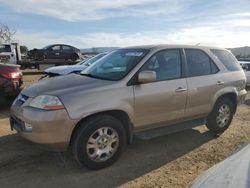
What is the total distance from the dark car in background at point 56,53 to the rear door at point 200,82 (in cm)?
1846

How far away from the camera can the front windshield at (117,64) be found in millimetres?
5102

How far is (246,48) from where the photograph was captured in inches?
1626

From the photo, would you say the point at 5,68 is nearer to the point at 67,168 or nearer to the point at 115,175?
the point at 67,168

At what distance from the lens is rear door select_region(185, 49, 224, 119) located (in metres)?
5.75

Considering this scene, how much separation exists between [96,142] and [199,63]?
8.55 feet

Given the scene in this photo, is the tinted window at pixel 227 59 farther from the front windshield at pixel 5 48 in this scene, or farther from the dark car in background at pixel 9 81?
the front windshield at pixel 5 48

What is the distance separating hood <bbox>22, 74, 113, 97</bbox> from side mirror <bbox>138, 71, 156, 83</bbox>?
470mm

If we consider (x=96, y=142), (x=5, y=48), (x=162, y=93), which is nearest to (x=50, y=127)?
(x=96, y=142)

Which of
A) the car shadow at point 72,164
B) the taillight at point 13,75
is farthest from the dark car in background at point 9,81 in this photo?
the car shadow at point 72,164

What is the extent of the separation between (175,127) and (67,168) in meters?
1.99

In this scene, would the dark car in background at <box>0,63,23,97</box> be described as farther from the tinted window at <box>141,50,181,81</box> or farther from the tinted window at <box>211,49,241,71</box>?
the tinted window at <box>211,49,241,71</box>

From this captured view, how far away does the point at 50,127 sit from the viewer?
4.32m

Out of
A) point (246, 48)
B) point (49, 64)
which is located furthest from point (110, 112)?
point (246, 48)

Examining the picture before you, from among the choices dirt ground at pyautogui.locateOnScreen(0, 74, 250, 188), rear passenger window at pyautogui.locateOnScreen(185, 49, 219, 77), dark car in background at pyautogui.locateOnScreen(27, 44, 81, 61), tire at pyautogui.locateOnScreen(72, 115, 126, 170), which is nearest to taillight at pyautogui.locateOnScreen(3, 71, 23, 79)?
dirt ground at pyautogui.locateOnScreen(0, 74, 250, 188)
